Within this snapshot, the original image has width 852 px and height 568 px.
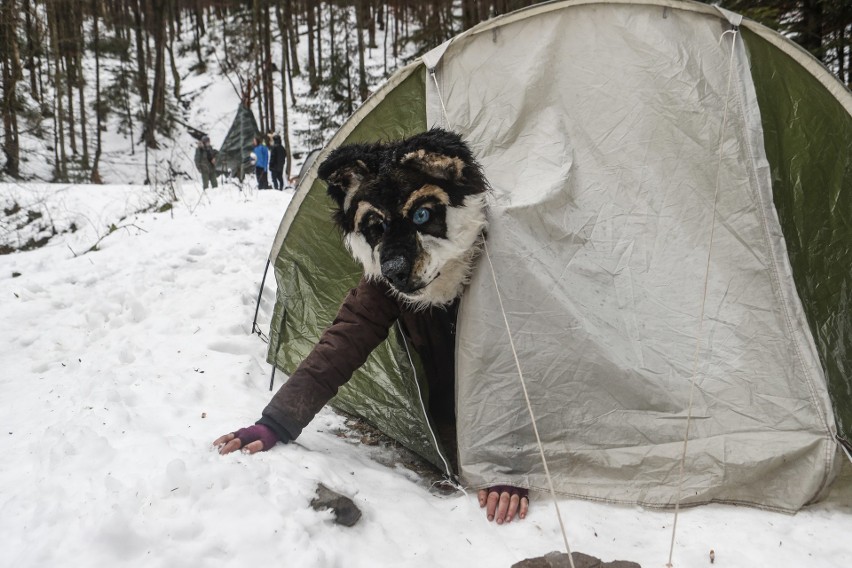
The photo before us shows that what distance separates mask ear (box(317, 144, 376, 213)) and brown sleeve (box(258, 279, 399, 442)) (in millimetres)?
456

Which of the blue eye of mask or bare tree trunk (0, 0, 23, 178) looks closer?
the blue eye of mask

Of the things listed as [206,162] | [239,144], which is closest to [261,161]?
[206,162]

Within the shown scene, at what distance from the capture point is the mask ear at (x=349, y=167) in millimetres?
2186

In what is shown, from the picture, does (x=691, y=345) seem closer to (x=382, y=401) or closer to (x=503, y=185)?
(x=503, y=185)

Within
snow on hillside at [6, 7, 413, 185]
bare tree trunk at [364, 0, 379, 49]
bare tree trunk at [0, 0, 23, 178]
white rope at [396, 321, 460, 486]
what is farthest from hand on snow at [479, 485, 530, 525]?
bare tree trunk at [364, 0, 379, 49]

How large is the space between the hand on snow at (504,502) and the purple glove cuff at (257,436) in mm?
847

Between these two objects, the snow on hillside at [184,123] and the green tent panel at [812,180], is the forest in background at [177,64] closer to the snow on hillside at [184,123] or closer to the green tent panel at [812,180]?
the snow on hillside at [184,123]

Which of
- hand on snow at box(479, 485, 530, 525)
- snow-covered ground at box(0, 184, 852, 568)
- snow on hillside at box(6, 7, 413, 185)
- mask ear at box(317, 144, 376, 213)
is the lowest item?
hand on snow at box(479, 485, 530, 525)

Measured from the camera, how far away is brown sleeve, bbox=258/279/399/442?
213 centimetres

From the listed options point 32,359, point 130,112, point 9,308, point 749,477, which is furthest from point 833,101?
point 130,112

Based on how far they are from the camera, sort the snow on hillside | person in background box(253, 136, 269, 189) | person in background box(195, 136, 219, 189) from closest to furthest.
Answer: person in background box(195, 136, 219, 189) < person in background box(253, 136, 269, 189) < the snow on hillside

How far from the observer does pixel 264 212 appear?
6387 millimetres

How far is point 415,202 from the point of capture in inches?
83.5

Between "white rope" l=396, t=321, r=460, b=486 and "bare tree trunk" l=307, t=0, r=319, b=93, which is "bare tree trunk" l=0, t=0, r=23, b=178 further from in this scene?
"bare tree trunk" l=307, t=0, r=319, b=93
